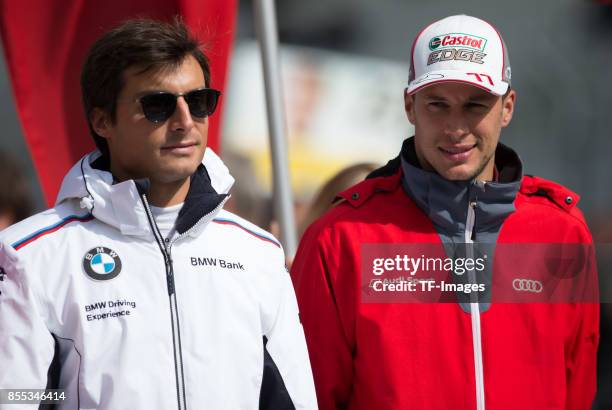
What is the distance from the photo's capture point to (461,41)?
2891 mm

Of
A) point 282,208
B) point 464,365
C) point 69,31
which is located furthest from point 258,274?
point 69,31

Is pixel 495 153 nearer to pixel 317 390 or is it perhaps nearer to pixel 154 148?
pixel 317 390

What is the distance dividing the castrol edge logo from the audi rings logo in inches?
26.4

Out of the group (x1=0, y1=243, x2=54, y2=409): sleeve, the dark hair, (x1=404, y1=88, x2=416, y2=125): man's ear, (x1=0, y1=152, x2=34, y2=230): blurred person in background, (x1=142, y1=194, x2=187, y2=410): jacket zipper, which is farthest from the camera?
(x1=0, y1=152, x2=34, y2=230): blurred person in background

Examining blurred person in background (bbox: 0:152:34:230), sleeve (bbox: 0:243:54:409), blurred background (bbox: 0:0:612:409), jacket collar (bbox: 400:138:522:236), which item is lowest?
sleeve (bbox: 0:243:54:409)

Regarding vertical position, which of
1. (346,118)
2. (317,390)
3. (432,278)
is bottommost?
(317,390)

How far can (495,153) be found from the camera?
3.05 metres

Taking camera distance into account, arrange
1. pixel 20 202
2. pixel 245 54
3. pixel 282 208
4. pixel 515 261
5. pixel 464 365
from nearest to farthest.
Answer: pixel 464 365
pixel 515 261
pixel 282 208
pixel 20 202
pixel 245 54

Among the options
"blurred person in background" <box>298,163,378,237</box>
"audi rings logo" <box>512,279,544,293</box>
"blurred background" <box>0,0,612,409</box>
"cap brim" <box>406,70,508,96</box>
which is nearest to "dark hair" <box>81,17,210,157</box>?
"cap brim" <box>406,70,508,96</box>

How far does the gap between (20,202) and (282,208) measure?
1.20 meters

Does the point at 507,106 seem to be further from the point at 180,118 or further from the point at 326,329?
the point at 180,118

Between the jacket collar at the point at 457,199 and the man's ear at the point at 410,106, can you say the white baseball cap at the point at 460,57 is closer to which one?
the man's ear at the point at 410,106

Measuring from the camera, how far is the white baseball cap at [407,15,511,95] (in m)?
2.82

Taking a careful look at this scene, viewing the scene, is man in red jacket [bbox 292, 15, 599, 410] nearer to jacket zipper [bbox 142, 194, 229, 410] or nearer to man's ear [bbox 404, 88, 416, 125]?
man's ear [bbox 404, 88, 416, 125]
